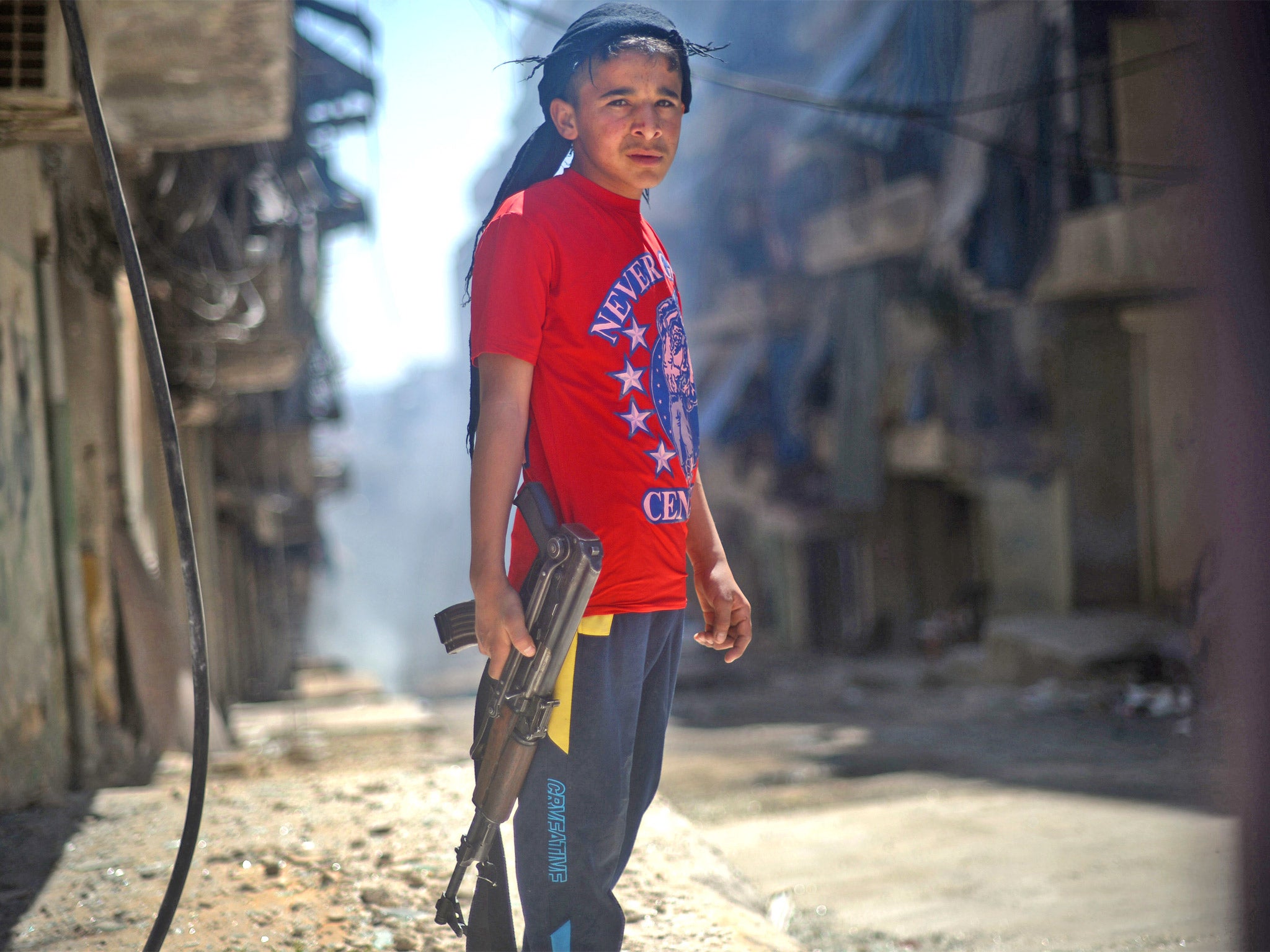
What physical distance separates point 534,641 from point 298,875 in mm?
1519

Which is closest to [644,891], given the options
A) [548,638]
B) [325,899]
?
[325,899]

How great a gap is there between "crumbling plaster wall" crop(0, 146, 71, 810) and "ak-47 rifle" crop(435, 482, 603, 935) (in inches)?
87.8

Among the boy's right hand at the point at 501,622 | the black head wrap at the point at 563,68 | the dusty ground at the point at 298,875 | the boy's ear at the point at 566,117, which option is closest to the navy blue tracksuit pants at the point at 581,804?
the boy's right hand at the point at 501,622

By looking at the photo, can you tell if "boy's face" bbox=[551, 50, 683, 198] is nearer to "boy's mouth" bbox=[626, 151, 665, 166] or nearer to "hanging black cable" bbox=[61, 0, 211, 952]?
"boy's mouth" bbox=[626, 151, 665, 166]

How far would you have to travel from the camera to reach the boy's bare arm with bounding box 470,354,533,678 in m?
1.75

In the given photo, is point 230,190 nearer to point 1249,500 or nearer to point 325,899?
point 325,899

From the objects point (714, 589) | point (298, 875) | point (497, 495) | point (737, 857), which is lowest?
point (737, 857)

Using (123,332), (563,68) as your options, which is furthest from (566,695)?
(123,332)

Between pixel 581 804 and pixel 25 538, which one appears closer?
pixel 581 804

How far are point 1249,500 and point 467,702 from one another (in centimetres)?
1034

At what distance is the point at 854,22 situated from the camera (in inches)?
677

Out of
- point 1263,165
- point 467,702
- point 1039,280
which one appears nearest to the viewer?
point 1263,165

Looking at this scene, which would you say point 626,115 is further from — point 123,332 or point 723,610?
point 123,332

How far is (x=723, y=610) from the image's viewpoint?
2.09 m
